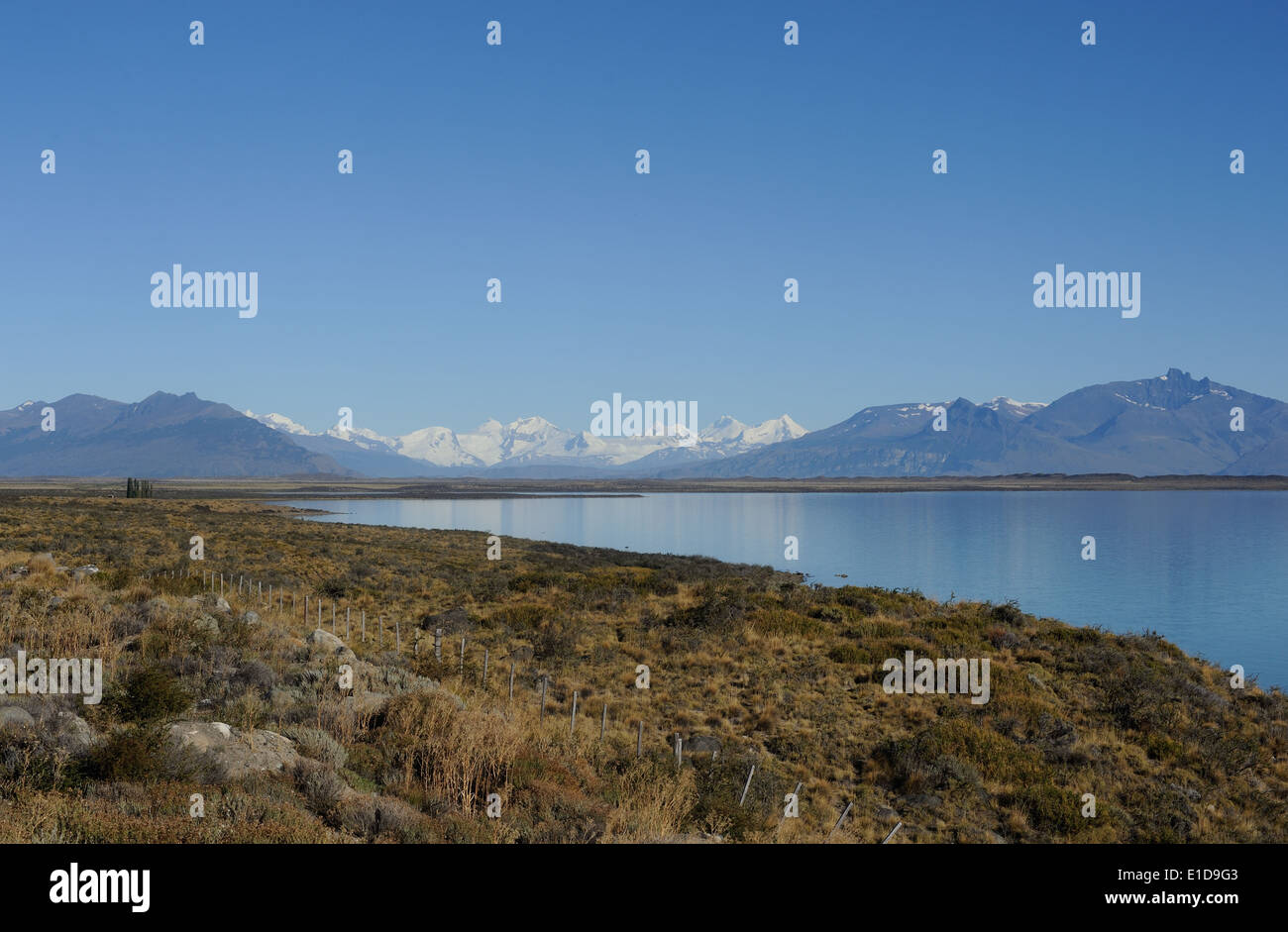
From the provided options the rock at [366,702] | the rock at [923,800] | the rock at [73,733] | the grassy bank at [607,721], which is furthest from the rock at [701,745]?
the rock at [73,733]

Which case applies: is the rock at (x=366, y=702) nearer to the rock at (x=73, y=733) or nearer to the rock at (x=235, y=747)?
the rock at (x=235, y=747)

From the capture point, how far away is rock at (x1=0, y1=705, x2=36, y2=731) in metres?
8.74

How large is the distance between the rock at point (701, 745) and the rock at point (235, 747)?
8.35 m

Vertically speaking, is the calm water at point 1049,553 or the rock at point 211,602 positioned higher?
the rock at point 211,602

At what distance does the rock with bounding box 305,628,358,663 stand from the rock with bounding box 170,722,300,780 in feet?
20.7

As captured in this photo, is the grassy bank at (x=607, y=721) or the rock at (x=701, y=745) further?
the rock at (x=701, y=745)

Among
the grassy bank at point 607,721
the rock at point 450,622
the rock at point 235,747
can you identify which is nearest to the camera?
the grassy bank at point 607,721

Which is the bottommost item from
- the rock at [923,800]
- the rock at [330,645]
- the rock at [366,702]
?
the rock at [923,800]

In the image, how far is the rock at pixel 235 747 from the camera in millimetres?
8617

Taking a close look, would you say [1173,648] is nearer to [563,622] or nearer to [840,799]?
[840,799]

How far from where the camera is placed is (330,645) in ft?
56.2
